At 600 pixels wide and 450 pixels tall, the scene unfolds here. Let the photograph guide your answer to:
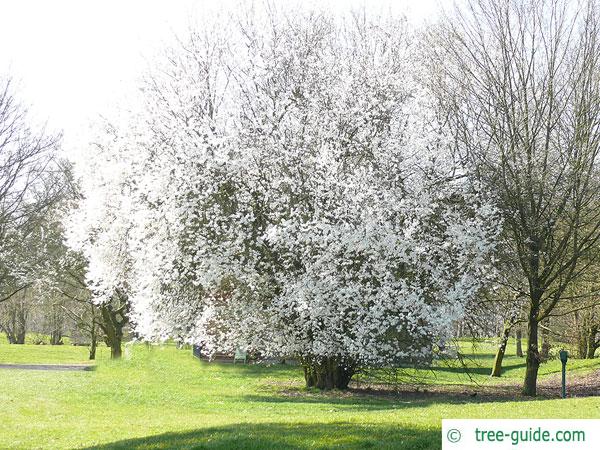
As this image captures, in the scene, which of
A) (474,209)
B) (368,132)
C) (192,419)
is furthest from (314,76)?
(192,419)

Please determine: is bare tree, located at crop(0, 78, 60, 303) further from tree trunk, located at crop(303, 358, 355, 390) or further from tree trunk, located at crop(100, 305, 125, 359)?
tree trunk, located at crop(303, 358, 355, 390)

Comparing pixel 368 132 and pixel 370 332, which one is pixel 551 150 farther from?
pixel 370 332

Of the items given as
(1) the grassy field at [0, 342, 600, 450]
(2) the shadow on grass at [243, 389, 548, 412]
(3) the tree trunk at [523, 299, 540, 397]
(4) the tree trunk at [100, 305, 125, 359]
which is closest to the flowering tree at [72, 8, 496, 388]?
(2) the shadow on grass at [243, 389, 548, 412]

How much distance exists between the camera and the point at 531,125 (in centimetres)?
1858

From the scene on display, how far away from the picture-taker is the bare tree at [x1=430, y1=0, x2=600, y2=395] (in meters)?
18.0

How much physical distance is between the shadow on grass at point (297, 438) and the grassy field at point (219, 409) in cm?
1

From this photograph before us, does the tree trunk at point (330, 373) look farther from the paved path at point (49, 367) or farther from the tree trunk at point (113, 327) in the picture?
the tree trunk at point (113, 327)

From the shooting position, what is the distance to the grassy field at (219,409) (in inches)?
363

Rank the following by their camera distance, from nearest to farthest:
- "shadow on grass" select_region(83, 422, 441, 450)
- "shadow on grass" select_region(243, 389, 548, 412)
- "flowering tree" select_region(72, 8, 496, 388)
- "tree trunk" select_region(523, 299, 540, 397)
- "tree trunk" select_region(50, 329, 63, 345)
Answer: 1. "shadow on grass" select_region(83, 422, 441, 450)
2. "shadow on grass" select_region(243, 389, 548, 412)
3. "flowering tree" select_region(72, 8, 496, 388)
4. "tree trunk" select_region(523, 299, 540, 397)
5. "tree trunk" select_region(50, 329, 63, 345)

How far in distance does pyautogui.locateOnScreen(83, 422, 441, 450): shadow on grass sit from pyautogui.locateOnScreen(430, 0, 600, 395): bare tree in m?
10.1

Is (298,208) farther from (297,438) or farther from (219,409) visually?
(297,438)

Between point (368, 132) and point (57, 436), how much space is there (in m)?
10.3

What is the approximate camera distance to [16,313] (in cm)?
4738

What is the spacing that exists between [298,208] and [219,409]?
17.0 feet
